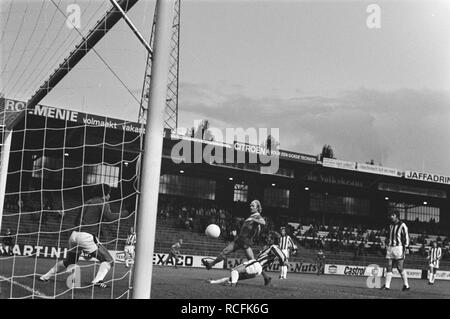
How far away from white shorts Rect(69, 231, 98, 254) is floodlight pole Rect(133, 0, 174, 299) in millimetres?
2567

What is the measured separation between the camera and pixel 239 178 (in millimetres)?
30172

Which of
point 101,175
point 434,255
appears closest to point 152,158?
point 434,255

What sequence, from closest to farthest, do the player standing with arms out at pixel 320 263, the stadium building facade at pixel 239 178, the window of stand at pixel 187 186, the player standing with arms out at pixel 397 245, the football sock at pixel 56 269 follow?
the football sock at pixel 56 269 < the player standing with arms out at pixel 397 245 < the player standing with arms out at pixel 320 263 < the stadium building facade at pixel 239 178 < the window of stand at pixel 187 186

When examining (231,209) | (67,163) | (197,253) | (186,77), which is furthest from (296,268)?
(67,163)

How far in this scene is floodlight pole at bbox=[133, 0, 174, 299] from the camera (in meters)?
4.86

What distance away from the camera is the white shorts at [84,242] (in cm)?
723

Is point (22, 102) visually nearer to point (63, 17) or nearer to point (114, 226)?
point (63, 17)

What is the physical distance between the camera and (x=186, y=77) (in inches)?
642

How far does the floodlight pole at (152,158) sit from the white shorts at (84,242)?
2.57 metres

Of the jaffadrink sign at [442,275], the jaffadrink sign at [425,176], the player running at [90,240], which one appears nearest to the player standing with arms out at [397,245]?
the player running at [90,240]

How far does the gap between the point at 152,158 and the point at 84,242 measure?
2893 millimetres

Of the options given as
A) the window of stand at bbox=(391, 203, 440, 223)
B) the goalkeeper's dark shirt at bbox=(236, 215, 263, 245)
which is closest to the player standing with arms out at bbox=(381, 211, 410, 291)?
the goalkeeper's dark shirt at bbox=(236, 215, 263, 245)

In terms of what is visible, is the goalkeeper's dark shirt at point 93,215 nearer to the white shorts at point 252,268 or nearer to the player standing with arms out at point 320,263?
the white shorts at point 252,268

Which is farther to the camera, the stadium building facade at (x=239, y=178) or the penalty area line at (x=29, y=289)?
the stadium building facade at (x=239, y=178)
